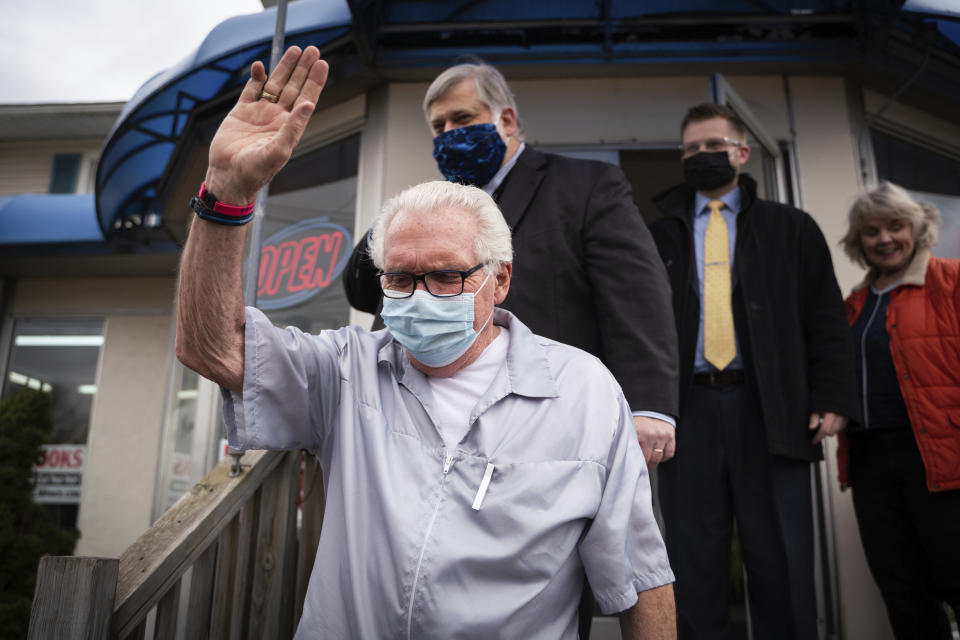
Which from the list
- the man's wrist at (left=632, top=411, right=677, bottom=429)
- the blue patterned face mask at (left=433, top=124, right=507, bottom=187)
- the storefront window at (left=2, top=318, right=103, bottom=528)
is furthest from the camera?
the storefront window at (left=2, top=318, right=103, bottom=528)

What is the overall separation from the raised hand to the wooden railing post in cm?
82

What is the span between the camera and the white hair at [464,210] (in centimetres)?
153

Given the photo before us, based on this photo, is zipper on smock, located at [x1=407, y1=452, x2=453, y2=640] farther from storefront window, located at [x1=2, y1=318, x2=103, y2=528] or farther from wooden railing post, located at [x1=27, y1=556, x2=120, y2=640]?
storefront window, located at [x1=2, y1=318, x2=103, y2=528]

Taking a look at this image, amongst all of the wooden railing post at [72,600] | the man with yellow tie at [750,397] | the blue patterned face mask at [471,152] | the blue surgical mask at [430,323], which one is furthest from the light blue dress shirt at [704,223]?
the wooden railing post at [72,600]

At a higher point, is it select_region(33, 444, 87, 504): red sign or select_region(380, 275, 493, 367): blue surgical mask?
select_region(380, 275, 493, 367): blue surgical mask

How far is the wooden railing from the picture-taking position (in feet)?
4.30

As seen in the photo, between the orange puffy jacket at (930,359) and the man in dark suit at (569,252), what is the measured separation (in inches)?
47.3

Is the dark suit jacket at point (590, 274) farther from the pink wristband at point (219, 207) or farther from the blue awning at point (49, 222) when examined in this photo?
the blue awning at point (49, 222)

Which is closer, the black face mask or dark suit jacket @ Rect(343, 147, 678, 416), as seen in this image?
dark suit jacket @ Rect(343, 147, 678, 416)

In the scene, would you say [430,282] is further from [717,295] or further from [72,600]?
[717,295]

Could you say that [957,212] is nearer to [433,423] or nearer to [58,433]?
[433,423]

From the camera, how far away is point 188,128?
5.37 m

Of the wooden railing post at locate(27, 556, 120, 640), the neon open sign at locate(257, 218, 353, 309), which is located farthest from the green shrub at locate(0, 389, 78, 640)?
the wooden railing post at locate(27, 556, 120, 640)

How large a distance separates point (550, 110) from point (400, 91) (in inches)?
41.9
